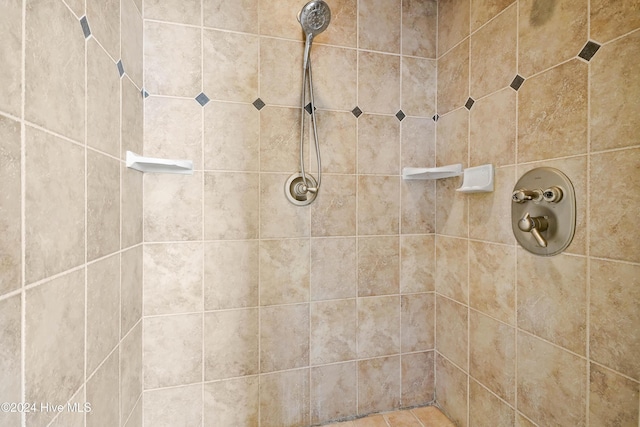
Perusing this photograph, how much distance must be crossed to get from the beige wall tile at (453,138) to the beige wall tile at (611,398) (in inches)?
30.9

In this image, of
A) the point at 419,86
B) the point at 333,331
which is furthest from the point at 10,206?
the point at 419,86

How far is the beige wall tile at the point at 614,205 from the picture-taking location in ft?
2.31

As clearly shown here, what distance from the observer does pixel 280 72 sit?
1.25m

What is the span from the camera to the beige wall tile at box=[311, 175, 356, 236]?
130 centimetres

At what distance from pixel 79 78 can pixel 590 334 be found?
141 centimetres

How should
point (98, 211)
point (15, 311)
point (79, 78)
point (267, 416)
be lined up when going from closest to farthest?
point (15, 311) → point (79, 78) → point (98, 211) → point (267, 416)

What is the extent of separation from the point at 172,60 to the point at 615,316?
159 cm

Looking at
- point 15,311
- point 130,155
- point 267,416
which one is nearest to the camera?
point 15,311

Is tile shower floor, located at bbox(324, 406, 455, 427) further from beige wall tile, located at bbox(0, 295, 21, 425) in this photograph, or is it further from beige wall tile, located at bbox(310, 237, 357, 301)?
beige wall tile, located at bbox(0, 295, 21, 425)

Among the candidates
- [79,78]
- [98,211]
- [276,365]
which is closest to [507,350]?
[276,365]

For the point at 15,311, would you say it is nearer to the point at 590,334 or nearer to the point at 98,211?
Result: the point at 98,211

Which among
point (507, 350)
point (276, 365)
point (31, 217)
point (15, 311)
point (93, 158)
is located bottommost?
point (276, 365)

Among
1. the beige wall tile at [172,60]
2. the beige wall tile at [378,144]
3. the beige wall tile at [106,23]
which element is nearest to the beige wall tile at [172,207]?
the beige wall tile at [172,60]

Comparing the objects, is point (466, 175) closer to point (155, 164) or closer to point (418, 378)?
point (418, 378)
